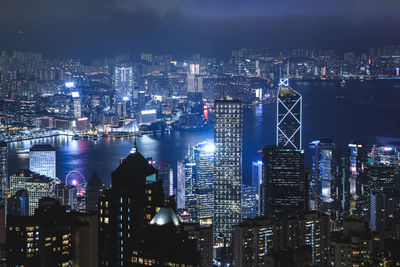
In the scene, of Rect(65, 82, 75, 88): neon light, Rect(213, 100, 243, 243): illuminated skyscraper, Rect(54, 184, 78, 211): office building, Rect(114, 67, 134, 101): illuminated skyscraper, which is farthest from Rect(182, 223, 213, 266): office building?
Rect(65, 82, 75, 88): neon light

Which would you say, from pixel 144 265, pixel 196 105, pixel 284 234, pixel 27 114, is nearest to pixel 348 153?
pixel 284 234

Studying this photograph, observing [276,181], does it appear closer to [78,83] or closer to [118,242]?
[118,242]

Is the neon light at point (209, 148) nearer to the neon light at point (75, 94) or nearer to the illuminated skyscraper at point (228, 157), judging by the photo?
the illuminated skyscraper at point (228, 157)

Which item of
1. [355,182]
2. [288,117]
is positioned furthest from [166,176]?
[288,117]

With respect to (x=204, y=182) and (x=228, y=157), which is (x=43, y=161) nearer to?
(x=204, y=182)

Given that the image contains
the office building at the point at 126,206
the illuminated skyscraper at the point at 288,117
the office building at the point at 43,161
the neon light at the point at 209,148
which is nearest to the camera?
the office building at the point at 126,206

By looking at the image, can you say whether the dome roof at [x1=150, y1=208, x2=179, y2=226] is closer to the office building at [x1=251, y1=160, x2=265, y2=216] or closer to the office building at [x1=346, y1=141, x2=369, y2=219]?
the office building at [x1=346, y1=141, x2=369, y2=219]

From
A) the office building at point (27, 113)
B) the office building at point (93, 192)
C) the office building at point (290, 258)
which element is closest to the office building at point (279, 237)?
the office building at point (290, 258)
